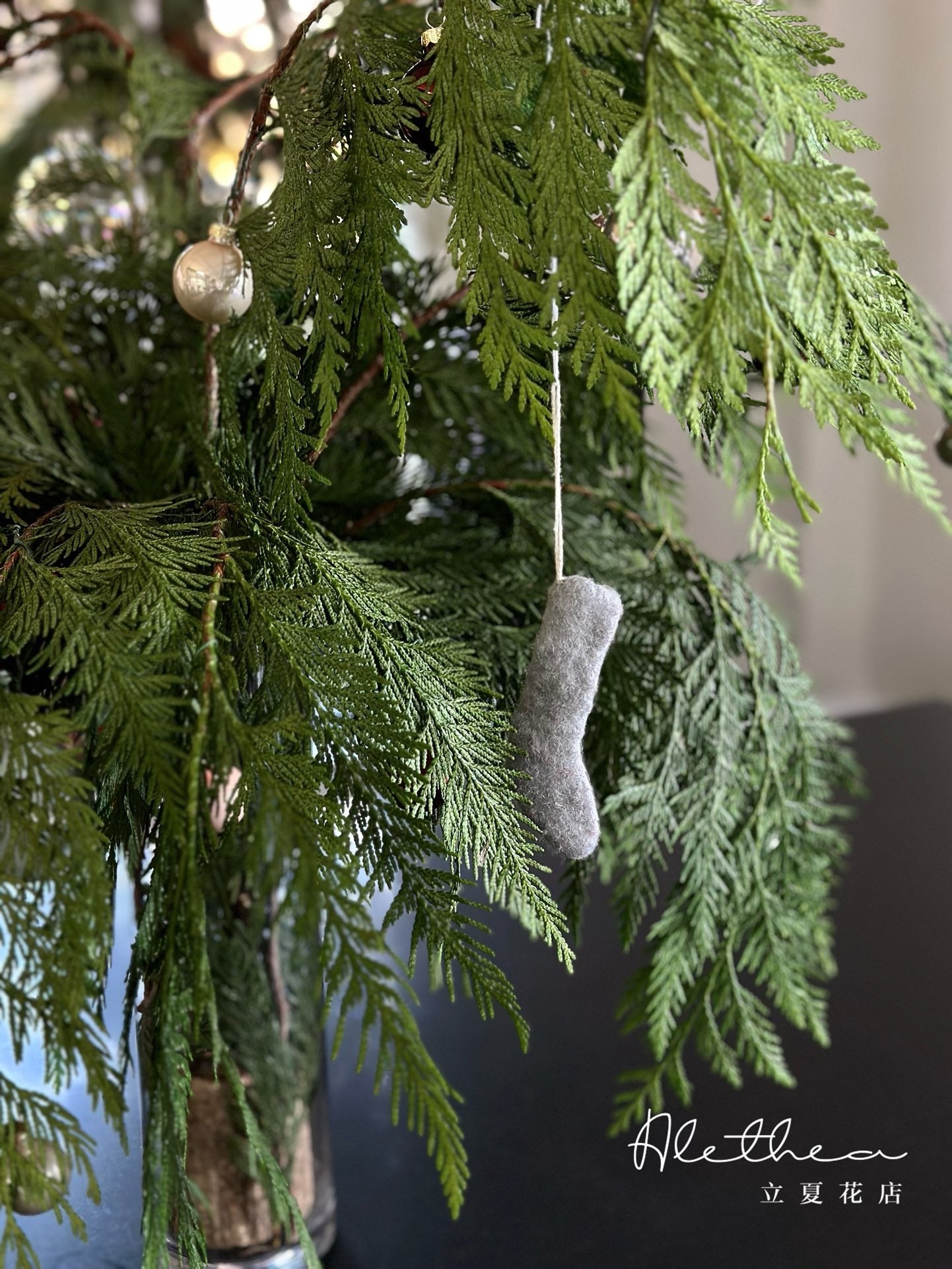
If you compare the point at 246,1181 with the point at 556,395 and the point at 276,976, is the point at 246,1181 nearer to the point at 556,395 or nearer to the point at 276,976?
the point at 276,976

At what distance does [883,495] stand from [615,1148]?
3.73ft

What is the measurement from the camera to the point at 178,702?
291 mm

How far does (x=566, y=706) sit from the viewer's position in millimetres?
356

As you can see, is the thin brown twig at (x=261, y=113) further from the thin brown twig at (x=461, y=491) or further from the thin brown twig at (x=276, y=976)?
the thin brown twig at (x=276, y=976)

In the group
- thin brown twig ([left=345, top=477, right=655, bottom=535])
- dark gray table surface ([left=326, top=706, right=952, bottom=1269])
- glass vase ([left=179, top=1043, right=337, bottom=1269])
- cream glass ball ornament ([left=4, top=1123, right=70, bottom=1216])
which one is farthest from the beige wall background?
cream glass ball ornament ([left=4, top=1123, right=70, bottom=1216])

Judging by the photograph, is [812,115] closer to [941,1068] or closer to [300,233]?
[300,233]

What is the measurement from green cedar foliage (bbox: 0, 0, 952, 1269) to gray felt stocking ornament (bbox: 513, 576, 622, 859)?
1 cm

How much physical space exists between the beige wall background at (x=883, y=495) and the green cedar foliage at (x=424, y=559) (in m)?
0.73

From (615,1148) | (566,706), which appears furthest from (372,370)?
(615,1148)

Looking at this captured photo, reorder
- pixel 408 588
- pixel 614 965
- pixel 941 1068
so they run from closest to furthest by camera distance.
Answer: pixel 408 588
pixel 941 1068
pixel 614 965

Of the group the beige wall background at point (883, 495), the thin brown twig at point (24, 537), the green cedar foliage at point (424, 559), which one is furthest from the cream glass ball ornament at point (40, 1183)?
the beige wall background at point (883, 495)

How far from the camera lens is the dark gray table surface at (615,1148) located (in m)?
0.52

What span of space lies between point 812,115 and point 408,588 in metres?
0.20

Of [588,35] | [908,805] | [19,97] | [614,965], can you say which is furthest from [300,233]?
[19,97]
